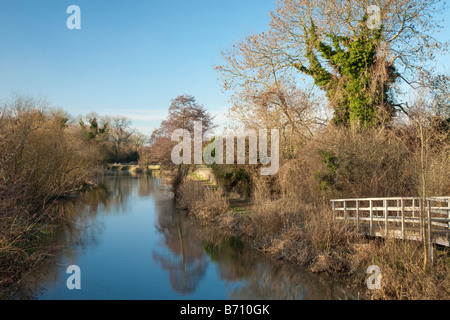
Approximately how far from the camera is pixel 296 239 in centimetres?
1042

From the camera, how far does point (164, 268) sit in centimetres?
1041

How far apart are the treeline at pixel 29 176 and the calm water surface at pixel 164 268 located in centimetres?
84

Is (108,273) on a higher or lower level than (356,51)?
lower

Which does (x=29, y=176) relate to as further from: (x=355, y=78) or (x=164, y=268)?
(x=355, y=78)

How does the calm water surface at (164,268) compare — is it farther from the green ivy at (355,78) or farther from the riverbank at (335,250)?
the green ivy at (355,78)

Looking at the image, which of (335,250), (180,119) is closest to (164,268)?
(335,250)

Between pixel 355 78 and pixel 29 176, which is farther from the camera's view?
pixel 355 78

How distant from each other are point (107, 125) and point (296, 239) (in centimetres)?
5244

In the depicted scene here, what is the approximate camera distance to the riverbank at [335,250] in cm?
685

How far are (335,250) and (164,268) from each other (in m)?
4.84

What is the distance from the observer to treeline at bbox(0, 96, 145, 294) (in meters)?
7.39
